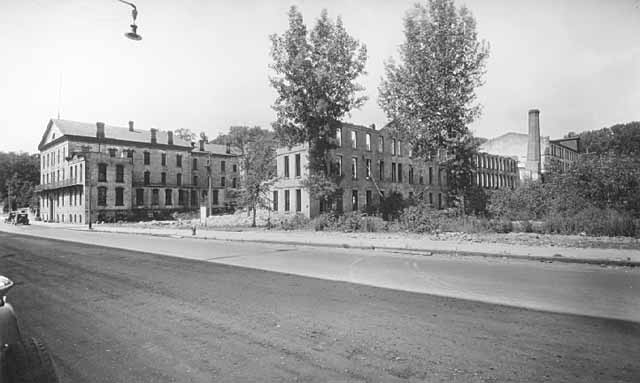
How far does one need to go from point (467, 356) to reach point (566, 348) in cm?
120

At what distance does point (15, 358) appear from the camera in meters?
2.45

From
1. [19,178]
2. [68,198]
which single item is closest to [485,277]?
[68,198]

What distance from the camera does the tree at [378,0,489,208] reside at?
2641cm

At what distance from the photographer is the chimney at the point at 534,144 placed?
5856cm

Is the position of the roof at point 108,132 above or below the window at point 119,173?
above

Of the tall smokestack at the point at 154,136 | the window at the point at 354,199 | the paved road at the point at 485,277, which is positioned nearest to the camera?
the paved road at the point at 485,277

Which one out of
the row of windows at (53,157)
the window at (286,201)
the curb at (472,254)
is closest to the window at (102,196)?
the row of windows at (53,157)

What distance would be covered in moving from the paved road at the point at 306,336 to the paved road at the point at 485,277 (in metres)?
0.73

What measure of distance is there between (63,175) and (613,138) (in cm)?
9592

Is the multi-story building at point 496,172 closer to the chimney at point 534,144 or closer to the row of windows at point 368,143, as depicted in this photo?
the chimney at point 534,144

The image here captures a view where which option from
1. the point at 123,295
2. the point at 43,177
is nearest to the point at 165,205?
the point at 43,177

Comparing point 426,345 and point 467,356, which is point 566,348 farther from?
point 426,345

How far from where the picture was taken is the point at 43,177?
63.8m

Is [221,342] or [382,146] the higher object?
[382,146]
